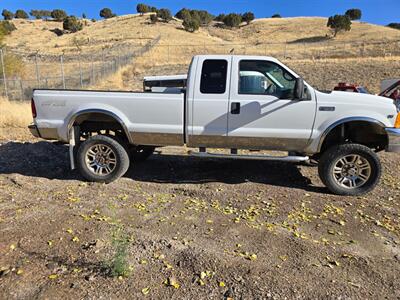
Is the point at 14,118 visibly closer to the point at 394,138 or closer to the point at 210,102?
the point at 210,102

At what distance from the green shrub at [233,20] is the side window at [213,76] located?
91.1 metres

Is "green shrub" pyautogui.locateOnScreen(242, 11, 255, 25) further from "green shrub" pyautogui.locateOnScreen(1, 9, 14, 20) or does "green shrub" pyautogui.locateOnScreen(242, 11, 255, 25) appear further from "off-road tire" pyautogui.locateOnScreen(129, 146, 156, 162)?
"off-road tire" pyautogui.locateOnScreen(129, 146, 156, 162)

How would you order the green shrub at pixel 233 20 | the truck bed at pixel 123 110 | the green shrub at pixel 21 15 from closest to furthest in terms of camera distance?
the truck bed at pixel 123 110 → the green shrub at pixel 233 20 → the green shrub at pixel 21 15

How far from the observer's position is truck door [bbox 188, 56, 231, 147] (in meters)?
6.07

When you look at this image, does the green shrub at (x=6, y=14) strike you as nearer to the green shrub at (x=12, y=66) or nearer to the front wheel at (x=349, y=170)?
the green shrub at (x=12, y=66)

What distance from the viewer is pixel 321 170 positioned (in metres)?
6.06

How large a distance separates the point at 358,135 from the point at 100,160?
4236 mm

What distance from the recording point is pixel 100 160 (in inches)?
256

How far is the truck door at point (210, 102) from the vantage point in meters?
6.07

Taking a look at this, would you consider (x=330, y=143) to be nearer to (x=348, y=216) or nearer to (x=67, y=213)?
(x=348, y=216)

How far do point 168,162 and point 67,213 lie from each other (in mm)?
3121

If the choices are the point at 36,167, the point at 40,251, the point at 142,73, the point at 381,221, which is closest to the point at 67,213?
the point at 40,251

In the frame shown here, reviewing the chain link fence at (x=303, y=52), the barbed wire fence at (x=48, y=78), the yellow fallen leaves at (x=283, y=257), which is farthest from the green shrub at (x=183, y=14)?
the yellow fallen leaves at (x=283, y=257)

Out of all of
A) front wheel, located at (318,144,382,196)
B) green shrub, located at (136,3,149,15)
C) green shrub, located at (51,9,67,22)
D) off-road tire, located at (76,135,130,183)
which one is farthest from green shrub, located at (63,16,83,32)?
front wheel, located at (318,144,382,196)
